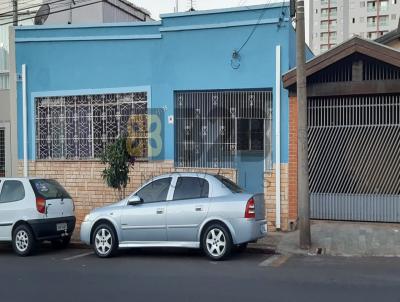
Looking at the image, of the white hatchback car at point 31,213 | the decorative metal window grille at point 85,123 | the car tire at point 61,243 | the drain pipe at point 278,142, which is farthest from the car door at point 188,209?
the decorative metal window grille at point 85,123

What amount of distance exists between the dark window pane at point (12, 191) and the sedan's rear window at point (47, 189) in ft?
0.91

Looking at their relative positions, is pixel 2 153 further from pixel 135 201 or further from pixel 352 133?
pixel 352 133

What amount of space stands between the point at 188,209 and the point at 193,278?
1756 mm

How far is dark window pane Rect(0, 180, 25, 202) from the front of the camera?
10914 millimetres

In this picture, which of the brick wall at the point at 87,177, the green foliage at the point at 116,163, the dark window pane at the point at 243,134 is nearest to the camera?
the green foliage at the point at 116,163

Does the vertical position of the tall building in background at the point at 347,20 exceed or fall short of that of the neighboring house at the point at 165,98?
it exceeds it

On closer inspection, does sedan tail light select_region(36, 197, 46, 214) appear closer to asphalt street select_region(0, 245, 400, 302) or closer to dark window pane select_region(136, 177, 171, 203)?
asphalt street select_region(0, 245, 400, 302)

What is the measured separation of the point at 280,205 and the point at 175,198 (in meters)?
3.64

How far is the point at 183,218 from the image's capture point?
9672 millimetres

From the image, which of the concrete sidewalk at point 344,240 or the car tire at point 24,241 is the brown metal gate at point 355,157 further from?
the car tire at point 24,241

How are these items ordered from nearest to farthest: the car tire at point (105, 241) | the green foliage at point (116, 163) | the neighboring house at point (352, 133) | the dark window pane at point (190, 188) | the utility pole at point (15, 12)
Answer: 1. the dark window pane at point (190, 188)
2. the car tire at point (105, 241)
3. the neighboring house at point (352, 133)
4. the green foliage at point (116, 163)
5. the utility pole at point (15, 12)

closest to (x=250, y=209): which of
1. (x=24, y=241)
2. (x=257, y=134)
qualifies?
(x=257, y=134)

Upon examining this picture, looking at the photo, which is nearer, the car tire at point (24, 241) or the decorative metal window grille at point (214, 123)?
the car tire at point (24, 241)

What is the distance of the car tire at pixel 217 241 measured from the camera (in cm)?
944
